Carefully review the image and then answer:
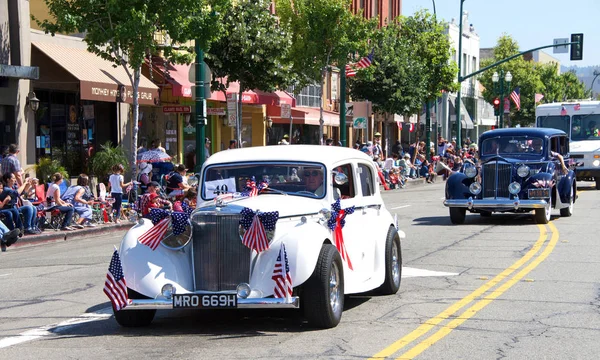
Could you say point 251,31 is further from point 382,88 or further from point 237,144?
point 382,88

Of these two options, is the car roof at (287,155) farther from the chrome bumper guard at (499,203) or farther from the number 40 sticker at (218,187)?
the chrome bumper guard at (499,203)

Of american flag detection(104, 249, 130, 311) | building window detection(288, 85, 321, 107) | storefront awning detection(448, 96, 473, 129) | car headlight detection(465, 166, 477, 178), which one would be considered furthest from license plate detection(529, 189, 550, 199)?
storefront awning detection(448, 96, 473, 129)

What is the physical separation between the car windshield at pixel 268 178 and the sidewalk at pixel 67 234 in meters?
9.68

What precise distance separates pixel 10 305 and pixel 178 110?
21.4m

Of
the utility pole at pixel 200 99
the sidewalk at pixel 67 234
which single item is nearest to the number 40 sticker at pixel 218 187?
the sidewalk at pixel 67 234

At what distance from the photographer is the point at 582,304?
1018 centimetres

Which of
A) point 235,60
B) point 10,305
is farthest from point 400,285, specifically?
point 235,60

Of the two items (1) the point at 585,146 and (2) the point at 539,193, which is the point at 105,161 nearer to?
(2) the point at 539,193

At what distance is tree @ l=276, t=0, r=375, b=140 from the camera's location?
37281 mm

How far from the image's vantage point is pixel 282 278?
26.8 feet

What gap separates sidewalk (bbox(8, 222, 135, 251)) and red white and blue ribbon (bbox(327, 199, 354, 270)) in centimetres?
1094

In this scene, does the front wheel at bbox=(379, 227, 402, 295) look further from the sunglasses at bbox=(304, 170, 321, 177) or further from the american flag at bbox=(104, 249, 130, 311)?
the american flag at bbox=(104, 249, 130, 311)

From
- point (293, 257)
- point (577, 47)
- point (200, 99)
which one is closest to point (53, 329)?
point (293, 257)

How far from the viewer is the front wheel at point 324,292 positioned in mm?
8289
